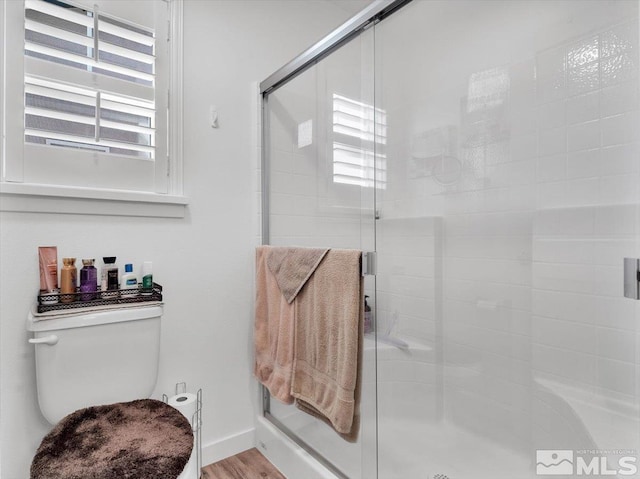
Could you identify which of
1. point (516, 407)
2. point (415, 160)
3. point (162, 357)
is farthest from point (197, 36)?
point (516, 407)

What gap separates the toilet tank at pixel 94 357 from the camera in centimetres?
117

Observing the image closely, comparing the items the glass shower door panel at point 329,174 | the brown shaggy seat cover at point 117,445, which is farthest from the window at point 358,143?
the brown shaggy seat cover at point 117,445

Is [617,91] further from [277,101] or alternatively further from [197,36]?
[197,36]

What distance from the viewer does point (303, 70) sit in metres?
1.56

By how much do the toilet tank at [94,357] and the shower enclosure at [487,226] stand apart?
678 mm

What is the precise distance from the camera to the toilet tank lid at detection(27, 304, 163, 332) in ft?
3.79

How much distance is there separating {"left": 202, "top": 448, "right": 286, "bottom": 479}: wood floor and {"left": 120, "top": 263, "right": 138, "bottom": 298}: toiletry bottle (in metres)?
0.86

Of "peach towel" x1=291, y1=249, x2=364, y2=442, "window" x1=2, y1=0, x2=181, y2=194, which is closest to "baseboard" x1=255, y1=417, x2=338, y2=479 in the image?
"peach towel" x1=291, y1=249, x2=364, y2=442

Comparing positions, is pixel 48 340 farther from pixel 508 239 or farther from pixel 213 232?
pixel 508 239

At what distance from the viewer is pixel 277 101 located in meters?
1.70

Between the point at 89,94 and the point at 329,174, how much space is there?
0.93 m

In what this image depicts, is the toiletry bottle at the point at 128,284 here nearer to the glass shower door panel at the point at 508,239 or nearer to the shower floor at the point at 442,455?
the glass shower door panel at the point at 508,239

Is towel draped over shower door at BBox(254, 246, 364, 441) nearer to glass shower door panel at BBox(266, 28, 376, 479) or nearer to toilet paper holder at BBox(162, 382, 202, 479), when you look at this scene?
glass shower door panel at BBox(266, 28, 376, 479)

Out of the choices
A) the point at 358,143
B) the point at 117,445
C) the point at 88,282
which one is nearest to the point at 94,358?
the point at 88,282
